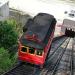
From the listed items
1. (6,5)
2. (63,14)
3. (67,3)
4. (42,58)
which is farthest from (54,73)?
(67,3)

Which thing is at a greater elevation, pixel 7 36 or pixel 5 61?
pixel 7 36

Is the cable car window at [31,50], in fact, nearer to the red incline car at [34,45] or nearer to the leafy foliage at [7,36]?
the red incline car at [34,45]

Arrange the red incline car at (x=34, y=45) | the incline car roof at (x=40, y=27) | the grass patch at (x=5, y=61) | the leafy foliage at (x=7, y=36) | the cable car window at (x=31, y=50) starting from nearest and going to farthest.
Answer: the red incline car at (x=34, y=45) → the cable car window at (x=31, y=50) → the incline car roof at (x=40, y=27) → the grass patch at (x=5, y=61) → the leafy foliage at (x=7, y=36)

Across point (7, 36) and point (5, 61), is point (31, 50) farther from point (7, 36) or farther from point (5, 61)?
point (7, 36)

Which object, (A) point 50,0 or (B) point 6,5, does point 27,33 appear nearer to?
(B) point 6,5

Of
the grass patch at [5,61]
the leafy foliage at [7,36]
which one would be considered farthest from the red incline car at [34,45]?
the leafy foliage at [7,36]

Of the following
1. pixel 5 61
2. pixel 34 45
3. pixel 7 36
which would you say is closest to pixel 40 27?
pixel 34 45

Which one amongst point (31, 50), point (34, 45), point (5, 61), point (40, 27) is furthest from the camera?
point (40, 27)

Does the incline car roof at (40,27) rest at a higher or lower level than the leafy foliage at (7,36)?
higher

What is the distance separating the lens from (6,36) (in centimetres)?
3262

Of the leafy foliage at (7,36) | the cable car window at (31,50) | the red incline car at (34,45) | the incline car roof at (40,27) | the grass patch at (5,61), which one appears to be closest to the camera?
the red incline car at (34,45)

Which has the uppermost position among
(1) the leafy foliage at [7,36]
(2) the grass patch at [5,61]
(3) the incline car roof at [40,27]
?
(3) the incline car roof at [40,27]

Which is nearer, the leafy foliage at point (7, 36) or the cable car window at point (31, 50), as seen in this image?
the cable car window at point (31, 50)

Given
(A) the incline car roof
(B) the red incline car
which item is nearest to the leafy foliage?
(A) the incline car roof
